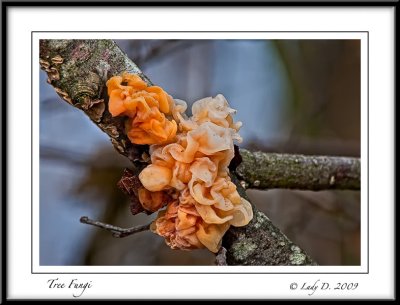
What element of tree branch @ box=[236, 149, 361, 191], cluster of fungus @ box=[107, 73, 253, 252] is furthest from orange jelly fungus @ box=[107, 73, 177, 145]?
tree branch @ box=[236, 149, 361, 191]

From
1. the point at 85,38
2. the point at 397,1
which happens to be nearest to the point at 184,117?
the point at 85,38

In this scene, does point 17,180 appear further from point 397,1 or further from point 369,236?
point 397,1

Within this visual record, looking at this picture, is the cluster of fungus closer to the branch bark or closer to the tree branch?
the branch bark

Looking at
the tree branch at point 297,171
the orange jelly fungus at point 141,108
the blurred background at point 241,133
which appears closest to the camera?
the orange jelly fungus at point 141,108

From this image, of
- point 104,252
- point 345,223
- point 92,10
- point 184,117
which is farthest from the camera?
point 345,223

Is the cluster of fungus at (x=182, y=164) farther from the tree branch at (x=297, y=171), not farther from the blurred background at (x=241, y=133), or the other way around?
the blurred background at (x=241, y=133)

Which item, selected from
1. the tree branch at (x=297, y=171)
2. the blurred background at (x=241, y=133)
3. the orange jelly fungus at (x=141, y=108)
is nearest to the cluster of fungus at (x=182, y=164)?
the orange jelly fungus at (x=141, y=108)
